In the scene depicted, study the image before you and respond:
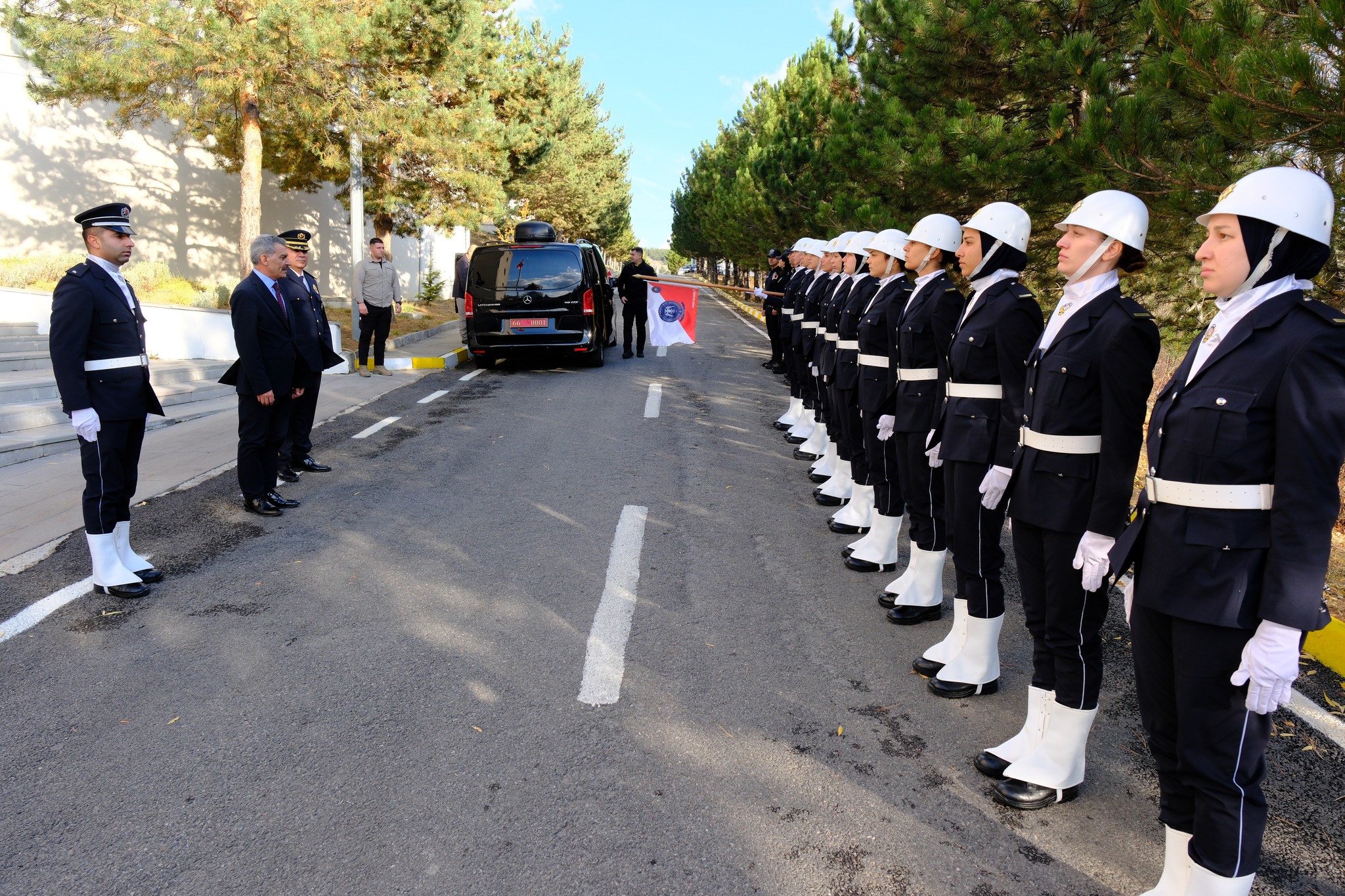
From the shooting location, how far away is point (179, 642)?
14.5 feet

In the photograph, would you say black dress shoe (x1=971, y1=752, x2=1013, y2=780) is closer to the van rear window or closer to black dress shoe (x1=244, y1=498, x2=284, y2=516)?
black dress shoe (x1=244, y1=498, x2=284, y2=516)

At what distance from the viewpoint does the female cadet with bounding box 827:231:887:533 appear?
254 inches

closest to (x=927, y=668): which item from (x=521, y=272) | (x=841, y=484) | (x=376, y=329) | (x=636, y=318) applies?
(x=841, y=484)

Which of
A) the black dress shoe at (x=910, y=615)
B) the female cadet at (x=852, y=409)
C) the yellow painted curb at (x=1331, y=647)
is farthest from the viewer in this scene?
the female cadet at (x=852, y=409)

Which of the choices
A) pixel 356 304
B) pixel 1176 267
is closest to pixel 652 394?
pixel 356 304

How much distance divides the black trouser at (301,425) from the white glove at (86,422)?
106 inches

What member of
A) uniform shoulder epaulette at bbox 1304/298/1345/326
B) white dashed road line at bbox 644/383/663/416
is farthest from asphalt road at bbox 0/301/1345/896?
white dashed road line at bbox 644/383/663/416

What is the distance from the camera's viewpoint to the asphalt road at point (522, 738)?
2.80 meters

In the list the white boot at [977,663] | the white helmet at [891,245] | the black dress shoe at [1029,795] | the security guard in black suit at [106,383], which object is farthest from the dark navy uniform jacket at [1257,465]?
the security guard in black suit at [106,383]

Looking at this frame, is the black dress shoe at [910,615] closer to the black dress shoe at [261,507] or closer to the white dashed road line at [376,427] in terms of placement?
the black dress shoe at [261,507]

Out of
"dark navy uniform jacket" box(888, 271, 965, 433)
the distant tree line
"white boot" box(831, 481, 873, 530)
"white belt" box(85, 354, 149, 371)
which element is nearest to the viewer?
"dark navy uniform jacket" box(888, 271, 965, 433)

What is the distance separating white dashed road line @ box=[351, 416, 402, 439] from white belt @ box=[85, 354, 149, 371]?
4327 mm

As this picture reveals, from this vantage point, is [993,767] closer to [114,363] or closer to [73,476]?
[114,363]

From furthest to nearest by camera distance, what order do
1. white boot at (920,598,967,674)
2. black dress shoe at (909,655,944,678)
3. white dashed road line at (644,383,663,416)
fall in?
white dashed road line at (644,383,663,416), black dress shoe at (909,655,944,678), white boot at (920,598,967,674)
